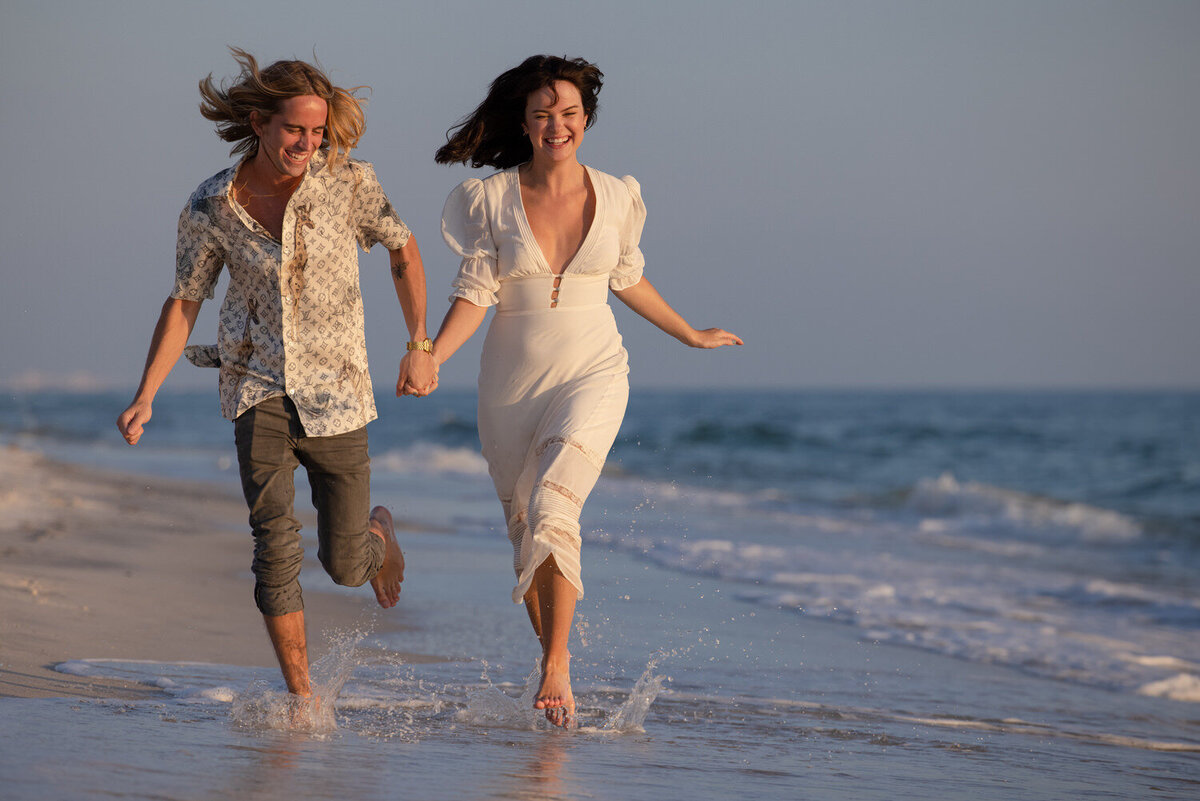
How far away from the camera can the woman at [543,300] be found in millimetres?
4102

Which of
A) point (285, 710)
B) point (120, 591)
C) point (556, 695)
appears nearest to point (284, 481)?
point (285, 710)

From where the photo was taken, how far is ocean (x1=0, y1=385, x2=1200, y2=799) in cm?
333

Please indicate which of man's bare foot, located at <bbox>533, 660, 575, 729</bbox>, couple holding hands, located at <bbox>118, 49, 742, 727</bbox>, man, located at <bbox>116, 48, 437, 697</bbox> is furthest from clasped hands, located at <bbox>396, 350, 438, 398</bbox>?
man's bare foot, located at <bbox>533, 660, 575, 729</bbox>

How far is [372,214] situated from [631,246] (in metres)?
0.98

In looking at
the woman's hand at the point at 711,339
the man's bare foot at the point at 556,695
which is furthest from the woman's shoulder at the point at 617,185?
the man's bare foot at the point at 556,695

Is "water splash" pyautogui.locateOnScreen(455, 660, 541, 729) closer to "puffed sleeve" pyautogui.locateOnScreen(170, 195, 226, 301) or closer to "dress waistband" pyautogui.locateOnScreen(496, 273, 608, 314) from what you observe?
"dress waistband" pyautogui.locateOnScreen(496, 273, 608, 314)

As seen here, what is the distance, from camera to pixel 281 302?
3.65m

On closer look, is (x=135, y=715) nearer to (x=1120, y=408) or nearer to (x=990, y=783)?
(x=990, y=783)

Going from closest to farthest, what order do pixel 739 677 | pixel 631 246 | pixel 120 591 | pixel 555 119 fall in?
pixel 555 119, pixel 631 246, pixel 739 677, pixel 120 591

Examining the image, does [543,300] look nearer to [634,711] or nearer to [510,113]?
[510,113]

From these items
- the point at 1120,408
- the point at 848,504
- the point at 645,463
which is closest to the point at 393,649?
the point at 848,504

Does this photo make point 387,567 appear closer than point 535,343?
No

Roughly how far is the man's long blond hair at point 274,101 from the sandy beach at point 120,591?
71.8 inches

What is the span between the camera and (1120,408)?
46688 millimetres
